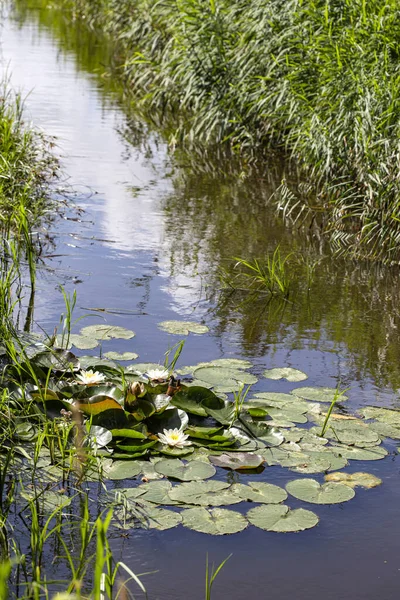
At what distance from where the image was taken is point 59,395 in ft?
12.5

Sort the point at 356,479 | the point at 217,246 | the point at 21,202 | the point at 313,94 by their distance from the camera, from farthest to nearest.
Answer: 1. the point at 313,94
2. the point at 217,246
3. the point at 21,202
4. the point at 356,479

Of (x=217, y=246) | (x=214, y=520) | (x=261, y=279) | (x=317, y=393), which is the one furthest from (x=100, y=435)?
(x=217, y=246)

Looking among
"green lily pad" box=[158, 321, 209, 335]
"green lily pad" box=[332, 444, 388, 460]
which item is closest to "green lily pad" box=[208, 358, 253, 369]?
"green lily pad" box=[158, 321, 209, 335]

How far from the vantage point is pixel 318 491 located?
134 inches

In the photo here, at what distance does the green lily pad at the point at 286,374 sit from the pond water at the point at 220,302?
1.8 inches

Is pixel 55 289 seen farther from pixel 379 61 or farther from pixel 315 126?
pixel 379 61

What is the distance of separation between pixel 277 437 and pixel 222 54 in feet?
18.9

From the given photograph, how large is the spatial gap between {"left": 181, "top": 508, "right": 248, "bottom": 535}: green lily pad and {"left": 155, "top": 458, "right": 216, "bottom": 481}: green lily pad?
223 mm

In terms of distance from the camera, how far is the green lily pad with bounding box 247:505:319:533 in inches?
124

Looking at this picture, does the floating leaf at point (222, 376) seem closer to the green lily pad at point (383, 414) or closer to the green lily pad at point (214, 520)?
the green lily pad at point (383, 414)

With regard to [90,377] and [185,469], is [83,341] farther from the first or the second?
[185,469]

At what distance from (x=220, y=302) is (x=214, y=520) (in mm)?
2480

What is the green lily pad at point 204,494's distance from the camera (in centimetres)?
326

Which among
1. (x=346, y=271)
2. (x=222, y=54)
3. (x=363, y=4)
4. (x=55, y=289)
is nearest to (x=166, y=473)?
(x=55, y=289)
